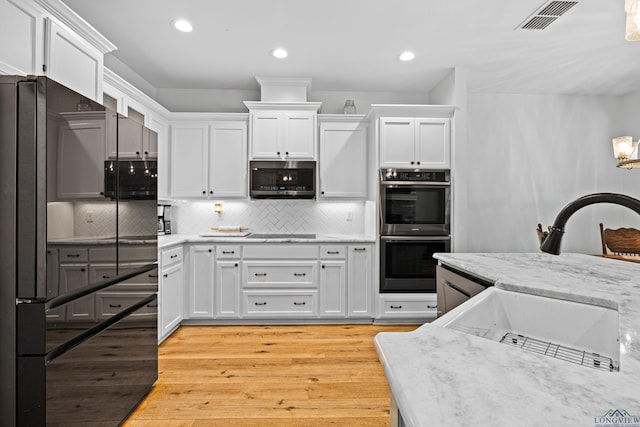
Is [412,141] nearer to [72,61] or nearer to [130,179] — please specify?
[130,179]

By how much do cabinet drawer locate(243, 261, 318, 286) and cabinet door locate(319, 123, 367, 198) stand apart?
2.87ft

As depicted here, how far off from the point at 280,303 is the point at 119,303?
6.40ft

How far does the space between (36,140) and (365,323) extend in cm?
317

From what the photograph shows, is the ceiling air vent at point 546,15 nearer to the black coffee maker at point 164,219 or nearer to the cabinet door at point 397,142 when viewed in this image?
the cabinet door at point 397,142

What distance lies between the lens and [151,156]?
7.23 feet

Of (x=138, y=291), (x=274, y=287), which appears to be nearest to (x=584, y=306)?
(x=138, y=291)

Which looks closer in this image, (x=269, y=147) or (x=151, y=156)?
(x=151, y=156)

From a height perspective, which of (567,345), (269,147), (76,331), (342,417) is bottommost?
(342,417)

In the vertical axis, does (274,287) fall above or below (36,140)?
below

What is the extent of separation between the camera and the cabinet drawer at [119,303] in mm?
1699

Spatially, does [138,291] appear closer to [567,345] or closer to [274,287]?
[274,287]

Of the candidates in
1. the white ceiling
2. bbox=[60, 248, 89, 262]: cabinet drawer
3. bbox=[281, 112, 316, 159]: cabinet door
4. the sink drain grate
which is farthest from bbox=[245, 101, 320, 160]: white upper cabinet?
the sink drain grate

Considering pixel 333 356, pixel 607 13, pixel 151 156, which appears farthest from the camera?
pixel 333 356

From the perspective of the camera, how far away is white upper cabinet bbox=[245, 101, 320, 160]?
3.85m
